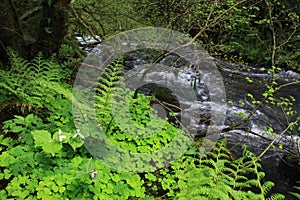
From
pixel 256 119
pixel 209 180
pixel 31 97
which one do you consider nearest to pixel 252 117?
pixel 256 119

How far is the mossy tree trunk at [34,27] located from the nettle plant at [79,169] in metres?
0.67

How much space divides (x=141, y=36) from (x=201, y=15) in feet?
3.95

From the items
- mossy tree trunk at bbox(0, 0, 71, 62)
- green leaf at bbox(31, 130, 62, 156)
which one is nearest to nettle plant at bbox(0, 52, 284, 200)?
green leaf at bbox(31, 130, 62, 156)

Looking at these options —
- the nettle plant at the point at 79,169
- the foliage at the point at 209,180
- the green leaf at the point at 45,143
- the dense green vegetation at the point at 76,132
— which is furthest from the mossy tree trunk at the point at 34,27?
the foliage at the point at 209,180

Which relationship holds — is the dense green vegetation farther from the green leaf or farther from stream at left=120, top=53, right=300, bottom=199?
stream at left=120, top=53, right=300, bottom=199

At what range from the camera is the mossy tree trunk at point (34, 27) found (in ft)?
11.2

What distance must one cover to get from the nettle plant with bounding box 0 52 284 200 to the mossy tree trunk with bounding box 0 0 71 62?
2.21 feet

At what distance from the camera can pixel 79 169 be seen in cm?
228

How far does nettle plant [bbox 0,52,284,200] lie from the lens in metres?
2.01

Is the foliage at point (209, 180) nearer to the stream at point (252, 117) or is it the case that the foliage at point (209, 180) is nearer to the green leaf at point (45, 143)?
the stream at point (252, 117)

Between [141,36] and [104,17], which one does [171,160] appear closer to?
[141,36]

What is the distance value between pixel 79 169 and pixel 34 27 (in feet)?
8.79

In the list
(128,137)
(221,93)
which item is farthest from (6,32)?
(221,93)

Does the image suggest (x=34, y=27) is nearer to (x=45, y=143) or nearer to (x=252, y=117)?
(x=45, y=143)
